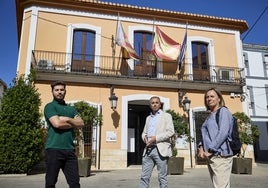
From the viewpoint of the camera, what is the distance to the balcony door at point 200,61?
1311 centimetres

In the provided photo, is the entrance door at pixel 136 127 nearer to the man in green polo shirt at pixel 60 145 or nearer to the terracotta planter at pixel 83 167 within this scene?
the terracotta planter at pixel 83 167

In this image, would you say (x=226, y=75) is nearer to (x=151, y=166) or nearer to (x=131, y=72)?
(x=131, y=72)

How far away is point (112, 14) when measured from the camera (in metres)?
12.6

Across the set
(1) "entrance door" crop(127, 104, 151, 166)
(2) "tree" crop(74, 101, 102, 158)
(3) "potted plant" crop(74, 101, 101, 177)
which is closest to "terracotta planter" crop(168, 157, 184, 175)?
(3) "potted plant" crop(74, 101, 101, 177)

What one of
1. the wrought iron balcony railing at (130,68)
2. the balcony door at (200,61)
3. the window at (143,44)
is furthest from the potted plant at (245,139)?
the window at (143,44)

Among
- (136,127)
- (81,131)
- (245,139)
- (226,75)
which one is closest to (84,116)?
(81,131)

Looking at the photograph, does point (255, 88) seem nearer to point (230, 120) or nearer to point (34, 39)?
point (34, 39)

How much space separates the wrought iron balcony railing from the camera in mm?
11336

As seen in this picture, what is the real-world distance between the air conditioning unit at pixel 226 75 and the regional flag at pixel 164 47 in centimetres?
238

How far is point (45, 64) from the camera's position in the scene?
11000 millimetres

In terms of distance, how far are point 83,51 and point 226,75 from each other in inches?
269

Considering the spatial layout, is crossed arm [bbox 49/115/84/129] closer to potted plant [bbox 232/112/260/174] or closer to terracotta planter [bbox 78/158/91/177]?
terracotta planter [bbox 78/158/91/177]

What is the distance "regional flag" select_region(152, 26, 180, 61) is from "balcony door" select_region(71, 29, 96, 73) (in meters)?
2.84

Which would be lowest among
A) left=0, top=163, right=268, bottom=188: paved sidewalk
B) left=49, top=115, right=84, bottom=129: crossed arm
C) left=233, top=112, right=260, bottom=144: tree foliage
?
left=0, top=163, right=268, bottom=188: paved sidewalk
